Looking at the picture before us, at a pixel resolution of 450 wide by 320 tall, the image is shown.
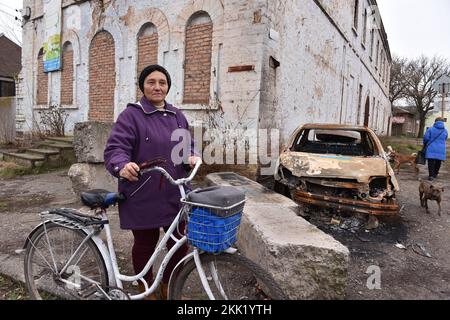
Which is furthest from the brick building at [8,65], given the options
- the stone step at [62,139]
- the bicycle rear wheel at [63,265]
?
the bicycle rear wheel at [63,265]

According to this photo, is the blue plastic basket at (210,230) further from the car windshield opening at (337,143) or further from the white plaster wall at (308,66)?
the white plaster wall at (308,66)

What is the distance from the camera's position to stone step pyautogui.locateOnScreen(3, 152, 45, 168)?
902 cm

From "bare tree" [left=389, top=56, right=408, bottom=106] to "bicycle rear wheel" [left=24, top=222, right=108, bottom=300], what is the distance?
41.8 m

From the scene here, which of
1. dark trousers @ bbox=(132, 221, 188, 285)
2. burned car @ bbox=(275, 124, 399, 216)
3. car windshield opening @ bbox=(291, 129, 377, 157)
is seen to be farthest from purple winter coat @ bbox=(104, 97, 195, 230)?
car windshield opening @ bbox=(291, 129, 377, 157)

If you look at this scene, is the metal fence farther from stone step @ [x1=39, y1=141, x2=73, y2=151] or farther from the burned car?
the burned car

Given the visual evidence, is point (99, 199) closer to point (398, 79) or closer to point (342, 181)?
point (342, 181)

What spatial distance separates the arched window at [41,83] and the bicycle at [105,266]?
37.8ft

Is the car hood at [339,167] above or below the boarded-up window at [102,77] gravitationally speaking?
below

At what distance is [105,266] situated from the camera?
2332mm

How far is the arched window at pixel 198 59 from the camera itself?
763 centimetres

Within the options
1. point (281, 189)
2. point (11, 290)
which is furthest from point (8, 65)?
point (11, 290)

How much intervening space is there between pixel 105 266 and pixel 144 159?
2.64 feet

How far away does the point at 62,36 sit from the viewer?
11375mm
